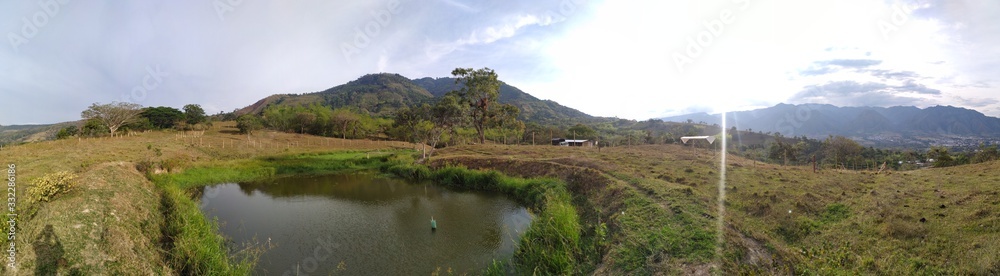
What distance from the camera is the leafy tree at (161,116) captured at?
70625 millimetres

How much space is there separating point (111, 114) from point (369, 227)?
66.5 m

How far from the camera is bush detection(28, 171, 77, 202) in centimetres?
1197

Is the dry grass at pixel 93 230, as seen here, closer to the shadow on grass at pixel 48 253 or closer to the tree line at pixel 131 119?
the shadow on grass at pixel 48 253

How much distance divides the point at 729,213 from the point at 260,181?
37.0 metres

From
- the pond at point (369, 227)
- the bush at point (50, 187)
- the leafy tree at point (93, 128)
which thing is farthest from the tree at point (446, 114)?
the leafy tree at point (93, 128)

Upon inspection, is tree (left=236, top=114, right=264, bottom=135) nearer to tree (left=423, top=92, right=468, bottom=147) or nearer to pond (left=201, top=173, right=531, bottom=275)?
tree (left=423, top=92, right=468, bottom=147)

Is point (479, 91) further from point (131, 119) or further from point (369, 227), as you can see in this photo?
point (131, 119)

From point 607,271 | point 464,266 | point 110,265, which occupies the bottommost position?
point 464,266

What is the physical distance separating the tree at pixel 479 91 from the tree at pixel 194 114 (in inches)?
2361

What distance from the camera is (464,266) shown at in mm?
12500

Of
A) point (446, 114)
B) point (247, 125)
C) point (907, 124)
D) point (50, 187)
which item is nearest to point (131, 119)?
point (247, 125)

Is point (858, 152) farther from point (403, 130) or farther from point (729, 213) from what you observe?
point (403, 130)

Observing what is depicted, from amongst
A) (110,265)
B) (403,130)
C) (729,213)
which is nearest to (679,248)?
(729,213)

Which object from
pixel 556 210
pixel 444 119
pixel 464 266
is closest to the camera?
pixel 464 266
